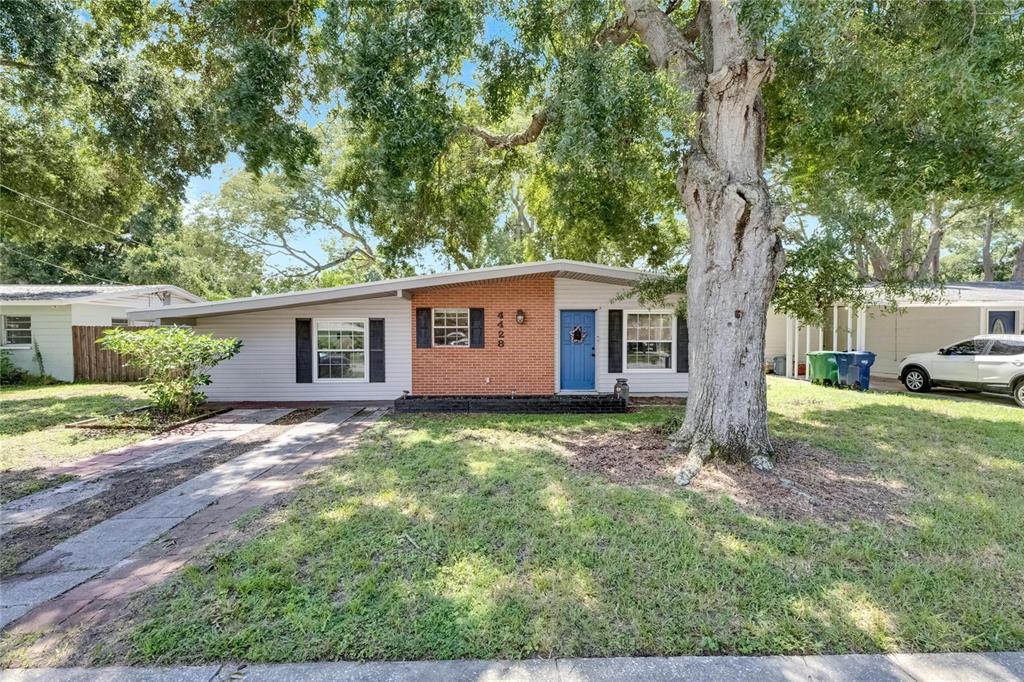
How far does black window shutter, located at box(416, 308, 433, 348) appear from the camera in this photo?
1094cm

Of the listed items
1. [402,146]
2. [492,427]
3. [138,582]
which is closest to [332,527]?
[138,582]

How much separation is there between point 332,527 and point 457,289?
7475mm

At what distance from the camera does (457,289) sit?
35.6ft

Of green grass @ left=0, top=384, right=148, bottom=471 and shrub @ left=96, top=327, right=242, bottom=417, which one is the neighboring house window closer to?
shrub @ left=96, top=327, right=242, bottom=417

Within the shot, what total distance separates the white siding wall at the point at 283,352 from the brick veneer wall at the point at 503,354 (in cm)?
40

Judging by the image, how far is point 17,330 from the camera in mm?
14758

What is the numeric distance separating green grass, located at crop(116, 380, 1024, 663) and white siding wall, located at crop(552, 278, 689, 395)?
5988 millimetres

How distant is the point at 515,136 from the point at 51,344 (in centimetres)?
1607

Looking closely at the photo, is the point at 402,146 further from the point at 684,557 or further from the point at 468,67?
the point at 684,557

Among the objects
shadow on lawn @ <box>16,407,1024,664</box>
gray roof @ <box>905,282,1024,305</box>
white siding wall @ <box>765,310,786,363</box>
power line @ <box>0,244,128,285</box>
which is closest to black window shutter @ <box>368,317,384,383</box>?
shadow on lawn @ <box>16,407,1024,664</box>

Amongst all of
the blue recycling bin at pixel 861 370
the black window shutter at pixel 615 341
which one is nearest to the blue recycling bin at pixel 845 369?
the blue recycling bin at pixel 861 370

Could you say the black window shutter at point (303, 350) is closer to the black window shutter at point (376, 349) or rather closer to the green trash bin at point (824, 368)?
the black window shutter at point (376, 349)

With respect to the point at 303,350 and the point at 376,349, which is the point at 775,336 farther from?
the point at 303,350

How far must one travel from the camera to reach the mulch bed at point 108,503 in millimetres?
3725
